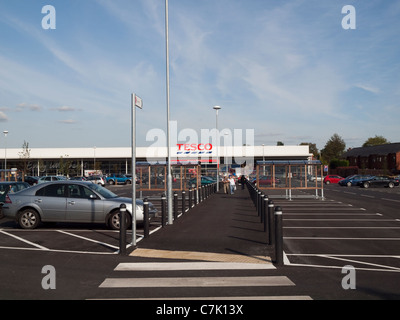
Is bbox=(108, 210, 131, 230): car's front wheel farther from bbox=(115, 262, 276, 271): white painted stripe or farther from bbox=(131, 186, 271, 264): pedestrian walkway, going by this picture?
bbox=(115, 262, 276, 271): white painted stripe

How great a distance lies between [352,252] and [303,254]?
1.23 meters

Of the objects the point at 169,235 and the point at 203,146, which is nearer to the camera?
the point at 169,235

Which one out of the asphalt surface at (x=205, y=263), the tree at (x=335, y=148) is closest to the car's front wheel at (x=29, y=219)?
the asphalt surface at (x=205, y=263)

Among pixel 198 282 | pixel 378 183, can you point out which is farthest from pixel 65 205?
pixel 378 183

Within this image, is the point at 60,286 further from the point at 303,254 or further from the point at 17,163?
the point at 17,163

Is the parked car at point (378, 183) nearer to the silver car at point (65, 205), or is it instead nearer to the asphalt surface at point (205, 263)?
the asphalt surface at point (205, 263)

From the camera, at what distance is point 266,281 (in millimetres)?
6957

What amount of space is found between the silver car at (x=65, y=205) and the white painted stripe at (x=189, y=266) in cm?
441

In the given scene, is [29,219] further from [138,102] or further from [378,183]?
[378,183]

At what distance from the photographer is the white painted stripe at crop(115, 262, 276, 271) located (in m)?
7.93

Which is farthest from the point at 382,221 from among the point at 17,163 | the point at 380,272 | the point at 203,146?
the point at 17,163

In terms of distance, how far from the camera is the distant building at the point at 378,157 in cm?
7644

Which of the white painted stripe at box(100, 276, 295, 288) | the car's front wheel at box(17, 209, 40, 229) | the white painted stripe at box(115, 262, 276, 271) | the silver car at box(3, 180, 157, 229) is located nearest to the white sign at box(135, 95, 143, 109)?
the silver car at box(3, 180, 157, 229)

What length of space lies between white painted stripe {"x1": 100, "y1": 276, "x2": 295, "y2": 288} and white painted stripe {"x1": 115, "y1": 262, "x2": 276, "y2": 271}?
0.77 meters
